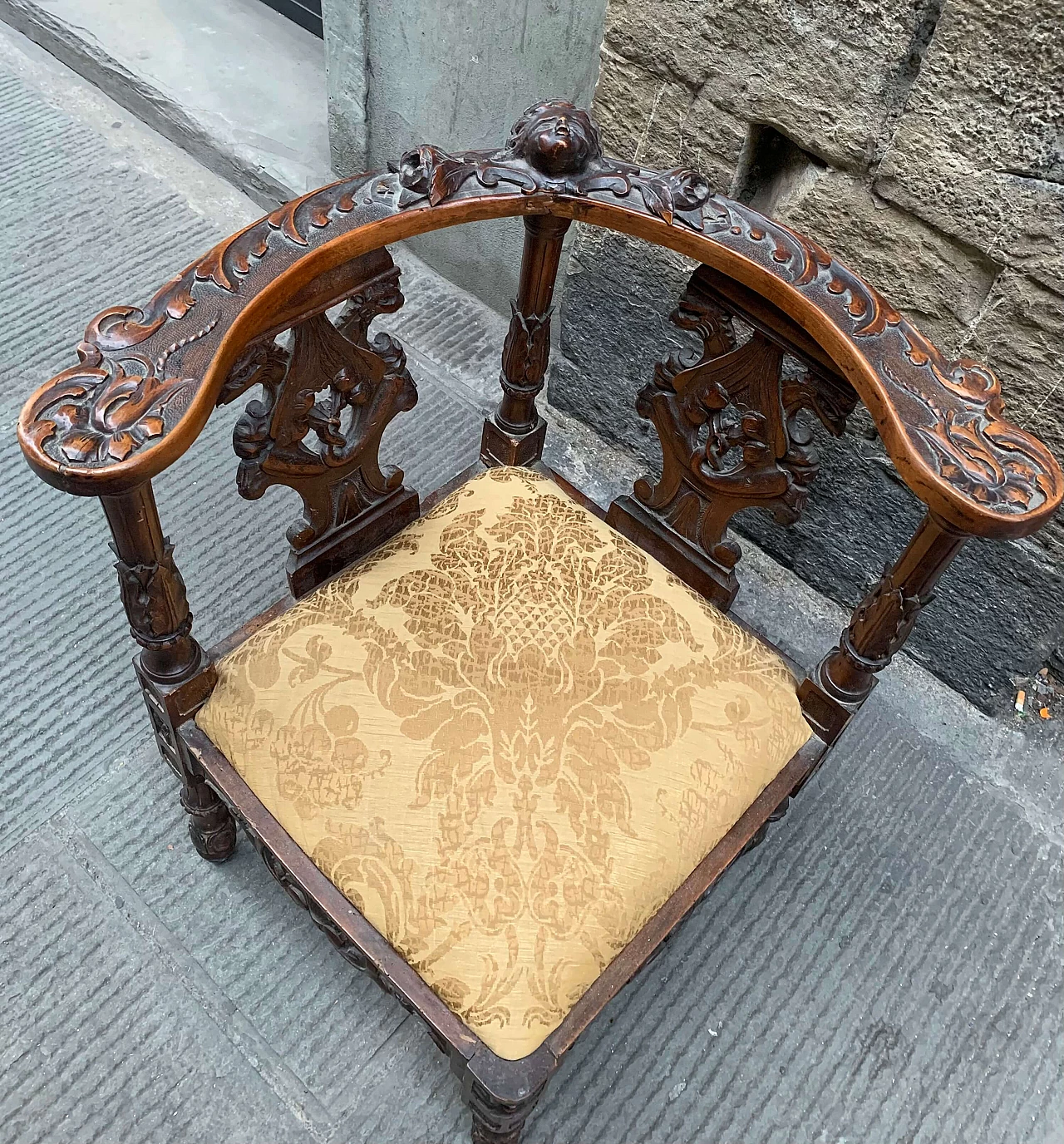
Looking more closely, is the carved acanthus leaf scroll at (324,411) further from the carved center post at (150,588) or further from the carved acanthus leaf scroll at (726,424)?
the carved acanthus leaf scroll at (726,424)

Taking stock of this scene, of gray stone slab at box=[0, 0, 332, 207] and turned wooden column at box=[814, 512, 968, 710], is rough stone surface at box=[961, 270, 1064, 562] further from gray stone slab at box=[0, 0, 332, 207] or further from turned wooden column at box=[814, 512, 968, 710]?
gray stone slab at box=[0, 0, 332, 207]

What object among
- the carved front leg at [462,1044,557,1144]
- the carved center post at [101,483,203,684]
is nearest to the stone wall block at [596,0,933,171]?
the carved center post at [101,483,203,684]

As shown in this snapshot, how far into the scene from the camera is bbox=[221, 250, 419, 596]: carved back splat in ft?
3.43

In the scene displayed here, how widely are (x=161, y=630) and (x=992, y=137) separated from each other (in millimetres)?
1202

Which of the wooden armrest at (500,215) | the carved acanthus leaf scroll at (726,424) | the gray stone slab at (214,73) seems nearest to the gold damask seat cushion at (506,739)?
the carved acanthus leaf scroll at (726,424)

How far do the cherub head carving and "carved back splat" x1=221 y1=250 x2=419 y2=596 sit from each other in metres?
0.19

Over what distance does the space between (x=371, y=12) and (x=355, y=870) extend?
6.16 feet

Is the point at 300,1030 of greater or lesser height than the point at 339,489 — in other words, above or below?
below

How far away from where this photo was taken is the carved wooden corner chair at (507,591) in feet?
2.99

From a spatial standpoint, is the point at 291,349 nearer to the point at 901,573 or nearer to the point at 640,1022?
the point at 901,573

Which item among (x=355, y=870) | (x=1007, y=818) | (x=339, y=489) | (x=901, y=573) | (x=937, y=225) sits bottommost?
(x=1007, y=818)

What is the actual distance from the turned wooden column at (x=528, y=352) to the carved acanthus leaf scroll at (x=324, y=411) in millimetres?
185

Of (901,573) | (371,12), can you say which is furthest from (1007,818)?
(371,12)

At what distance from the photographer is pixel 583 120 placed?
1.03 m
